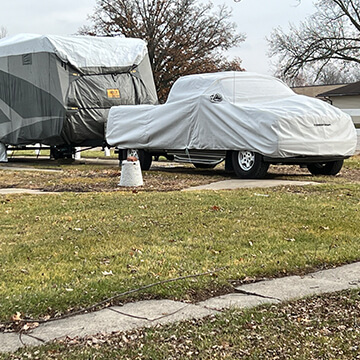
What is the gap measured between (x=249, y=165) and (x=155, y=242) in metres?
5.89

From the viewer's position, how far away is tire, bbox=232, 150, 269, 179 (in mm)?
11031

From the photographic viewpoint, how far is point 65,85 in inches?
622

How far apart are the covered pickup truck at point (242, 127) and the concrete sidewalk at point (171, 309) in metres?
6.34

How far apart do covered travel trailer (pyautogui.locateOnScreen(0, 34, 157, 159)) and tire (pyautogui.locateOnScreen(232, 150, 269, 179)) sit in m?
5.84

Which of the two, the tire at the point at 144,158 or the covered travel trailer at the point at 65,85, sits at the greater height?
the covered travel trailer at the point at 65,85

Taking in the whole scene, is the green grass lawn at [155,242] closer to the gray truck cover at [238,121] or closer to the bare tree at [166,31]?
the gray truck cover at [238,121]

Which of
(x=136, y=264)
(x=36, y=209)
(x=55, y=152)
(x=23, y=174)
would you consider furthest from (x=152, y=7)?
(x=136, y=264)

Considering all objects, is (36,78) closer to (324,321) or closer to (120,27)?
(324,321)

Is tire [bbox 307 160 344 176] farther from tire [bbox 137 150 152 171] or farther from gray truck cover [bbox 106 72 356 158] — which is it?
tire [bbox 137 150 152 171]

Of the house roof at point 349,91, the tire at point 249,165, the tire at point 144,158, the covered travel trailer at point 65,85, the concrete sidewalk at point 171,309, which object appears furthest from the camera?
the house roof at point 349,91

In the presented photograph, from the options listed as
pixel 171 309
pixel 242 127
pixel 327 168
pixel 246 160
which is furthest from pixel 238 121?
pixel 171 309

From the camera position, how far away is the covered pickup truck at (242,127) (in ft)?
35.3

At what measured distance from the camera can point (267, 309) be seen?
3.72 meters

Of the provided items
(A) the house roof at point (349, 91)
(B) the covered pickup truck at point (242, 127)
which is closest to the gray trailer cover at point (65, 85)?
(B) the covered pickup truck at point (242, 127)
